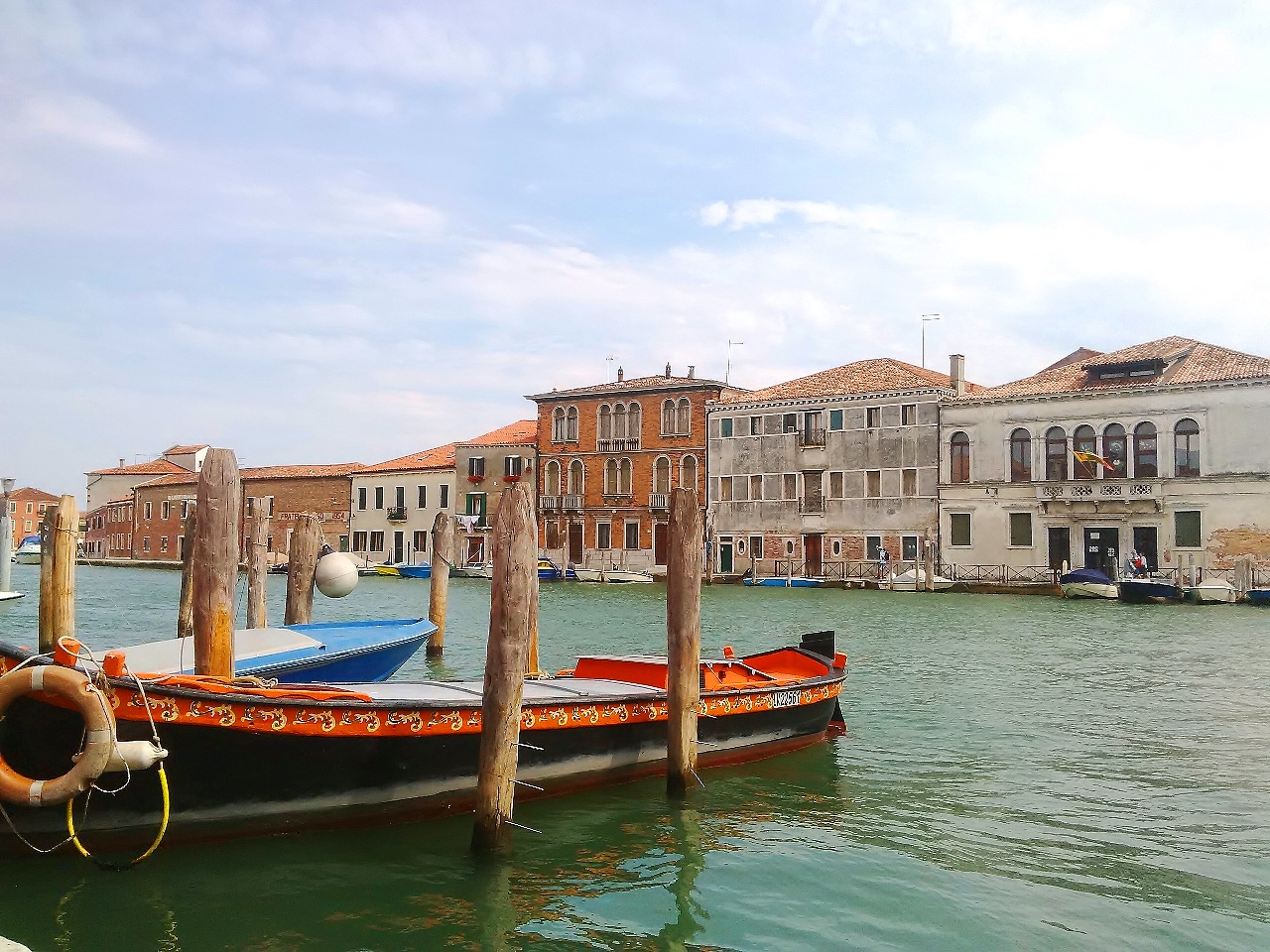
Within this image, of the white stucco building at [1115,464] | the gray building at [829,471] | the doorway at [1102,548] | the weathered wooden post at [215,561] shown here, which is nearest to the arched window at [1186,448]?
the white stucco building at [1115,464]

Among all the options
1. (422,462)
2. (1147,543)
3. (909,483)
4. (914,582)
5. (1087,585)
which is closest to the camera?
(1087,585)

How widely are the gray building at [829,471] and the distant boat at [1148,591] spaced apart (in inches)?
320

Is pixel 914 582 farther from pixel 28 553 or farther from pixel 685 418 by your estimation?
pixel 28 553

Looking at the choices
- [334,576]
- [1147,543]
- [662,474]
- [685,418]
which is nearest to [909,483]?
[1147,543]

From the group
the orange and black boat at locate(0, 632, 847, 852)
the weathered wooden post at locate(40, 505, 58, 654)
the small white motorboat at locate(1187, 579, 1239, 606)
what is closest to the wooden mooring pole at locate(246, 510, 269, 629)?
the weathered wooden post at locate(40, 505, 58, 654)

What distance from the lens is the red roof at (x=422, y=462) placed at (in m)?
52.9

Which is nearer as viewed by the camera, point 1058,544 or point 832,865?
point 832,865

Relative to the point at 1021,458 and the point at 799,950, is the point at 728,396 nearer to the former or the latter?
the point at 1021,458

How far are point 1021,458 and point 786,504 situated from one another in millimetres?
8897

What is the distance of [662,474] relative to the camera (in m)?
45.1

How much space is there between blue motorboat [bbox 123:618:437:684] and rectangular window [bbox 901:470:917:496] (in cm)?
2777

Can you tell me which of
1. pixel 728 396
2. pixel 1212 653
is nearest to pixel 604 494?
pixel 728 396

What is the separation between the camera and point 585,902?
6172mm

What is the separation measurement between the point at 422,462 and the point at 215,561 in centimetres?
4717
